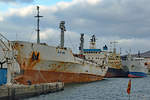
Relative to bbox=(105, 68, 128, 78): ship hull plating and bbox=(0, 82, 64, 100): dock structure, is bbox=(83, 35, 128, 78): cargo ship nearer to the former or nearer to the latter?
bbox=(105, 68, 128, 78): ship hull plating

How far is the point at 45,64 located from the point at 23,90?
9343mm

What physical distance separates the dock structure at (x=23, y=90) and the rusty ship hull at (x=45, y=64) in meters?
2.12

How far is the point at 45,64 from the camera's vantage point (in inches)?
1256

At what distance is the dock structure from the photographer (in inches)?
811

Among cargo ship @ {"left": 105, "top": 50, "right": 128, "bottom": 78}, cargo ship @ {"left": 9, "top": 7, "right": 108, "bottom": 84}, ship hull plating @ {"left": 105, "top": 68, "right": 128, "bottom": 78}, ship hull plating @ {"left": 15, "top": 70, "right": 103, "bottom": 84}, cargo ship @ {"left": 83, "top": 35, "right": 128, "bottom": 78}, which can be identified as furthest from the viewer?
cargo ship @ {"left": 105, "top": 50, "right": 128, "bottom": 78}

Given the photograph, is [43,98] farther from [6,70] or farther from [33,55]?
[33,55]

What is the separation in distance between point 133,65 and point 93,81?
92.8 ft

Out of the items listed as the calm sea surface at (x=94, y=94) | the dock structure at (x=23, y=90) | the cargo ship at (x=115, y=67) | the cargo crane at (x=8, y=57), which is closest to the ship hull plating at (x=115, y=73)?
the cargo ship at (x=115, y=67)

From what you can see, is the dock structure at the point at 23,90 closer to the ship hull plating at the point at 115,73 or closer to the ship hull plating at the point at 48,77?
the ship hull plating at the point at 48,77

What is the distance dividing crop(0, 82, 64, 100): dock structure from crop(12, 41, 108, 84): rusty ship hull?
212 cm

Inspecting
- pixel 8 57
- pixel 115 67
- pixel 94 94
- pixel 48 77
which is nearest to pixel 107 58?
pixel 115 67

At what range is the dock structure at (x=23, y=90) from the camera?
67.6 ft

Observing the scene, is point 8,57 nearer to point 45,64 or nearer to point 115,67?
point 45,64

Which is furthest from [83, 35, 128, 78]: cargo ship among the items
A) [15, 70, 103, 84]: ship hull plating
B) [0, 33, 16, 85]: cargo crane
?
[0, 33, 16, 85]: cargo crane
